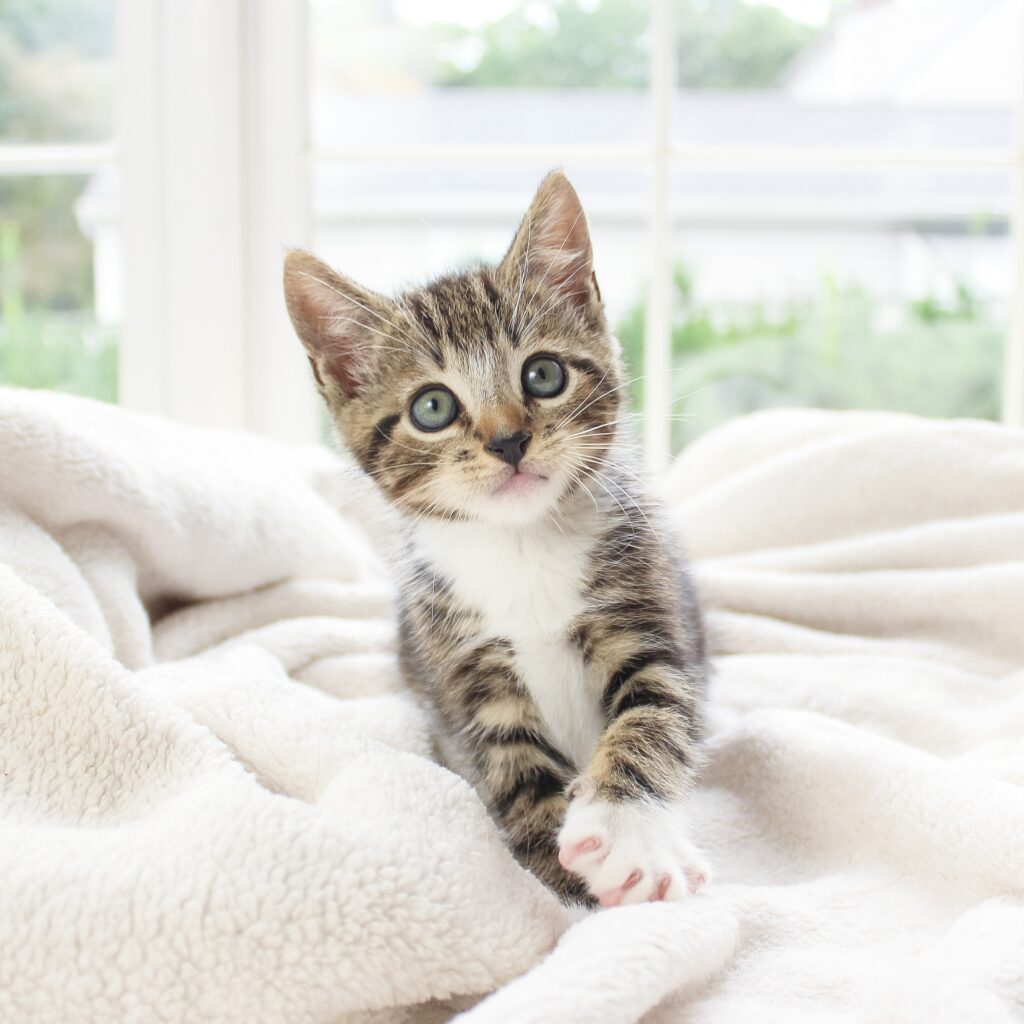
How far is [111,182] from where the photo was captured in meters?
2.36

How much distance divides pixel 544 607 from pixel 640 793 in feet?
0.87

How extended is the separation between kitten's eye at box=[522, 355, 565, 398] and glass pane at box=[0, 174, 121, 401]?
4.86 ft

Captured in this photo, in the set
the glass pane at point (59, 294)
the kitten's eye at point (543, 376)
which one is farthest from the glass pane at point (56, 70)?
the kitten's eye at point (543, 376)

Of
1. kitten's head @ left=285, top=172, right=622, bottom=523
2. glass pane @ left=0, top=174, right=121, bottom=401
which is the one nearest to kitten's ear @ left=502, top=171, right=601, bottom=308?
kitten's head @ left=285, top=172, right=622, bottom=523

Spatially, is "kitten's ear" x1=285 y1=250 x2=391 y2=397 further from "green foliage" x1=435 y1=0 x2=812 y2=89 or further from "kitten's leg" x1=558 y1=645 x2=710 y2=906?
"green foliage" x1=435 y1=0 x2=812 y2=89

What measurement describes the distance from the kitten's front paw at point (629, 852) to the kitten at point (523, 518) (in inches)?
2.6

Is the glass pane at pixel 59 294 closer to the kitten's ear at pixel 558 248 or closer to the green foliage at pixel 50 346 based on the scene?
the green foliage at pixel 50 346

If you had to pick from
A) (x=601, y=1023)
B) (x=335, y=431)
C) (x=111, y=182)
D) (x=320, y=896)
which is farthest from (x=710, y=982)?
(x=111, y=182)

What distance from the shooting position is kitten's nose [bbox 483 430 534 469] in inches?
45.3

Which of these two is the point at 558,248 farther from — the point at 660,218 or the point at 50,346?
the point at 50,346

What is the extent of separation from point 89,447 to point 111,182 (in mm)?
1290

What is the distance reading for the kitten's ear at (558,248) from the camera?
128 cm

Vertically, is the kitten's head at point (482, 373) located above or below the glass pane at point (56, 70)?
below

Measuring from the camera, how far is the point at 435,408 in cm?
123
